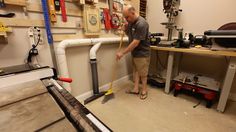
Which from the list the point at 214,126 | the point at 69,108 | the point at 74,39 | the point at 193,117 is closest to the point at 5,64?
the point at 74,39

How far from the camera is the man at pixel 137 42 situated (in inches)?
71.7

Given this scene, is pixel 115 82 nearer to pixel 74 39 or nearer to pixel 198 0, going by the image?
pixel 74 39

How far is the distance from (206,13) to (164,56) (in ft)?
3.65

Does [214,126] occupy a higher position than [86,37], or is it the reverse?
[86,37]

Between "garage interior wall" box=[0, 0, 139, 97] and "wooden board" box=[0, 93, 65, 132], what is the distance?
1057mm

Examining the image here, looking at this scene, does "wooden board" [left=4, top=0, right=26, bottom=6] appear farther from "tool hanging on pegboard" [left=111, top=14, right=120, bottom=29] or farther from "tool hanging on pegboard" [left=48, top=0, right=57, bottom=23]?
"tool hanging on pegboard" [left=111, top=14, right=120, bottom=29]

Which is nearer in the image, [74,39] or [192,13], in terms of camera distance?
[74,39]

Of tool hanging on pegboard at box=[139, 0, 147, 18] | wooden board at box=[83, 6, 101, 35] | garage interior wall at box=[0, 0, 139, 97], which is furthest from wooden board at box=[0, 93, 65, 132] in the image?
tool hanging on pegboard at box=[139, 0, 147, 18]

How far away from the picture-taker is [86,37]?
1.92m

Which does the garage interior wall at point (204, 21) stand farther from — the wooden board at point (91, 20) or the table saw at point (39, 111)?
the table saw at point (39, 111)

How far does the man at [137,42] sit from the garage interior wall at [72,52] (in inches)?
17.5

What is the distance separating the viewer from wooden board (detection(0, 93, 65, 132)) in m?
0.42

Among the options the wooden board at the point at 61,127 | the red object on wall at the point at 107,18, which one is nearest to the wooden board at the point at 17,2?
the red object on wall at the point at 107,18

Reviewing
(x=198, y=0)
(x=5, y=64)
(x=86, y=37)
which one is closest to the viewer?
(x=5, y=64)
